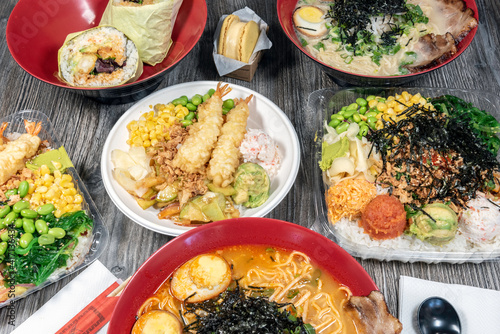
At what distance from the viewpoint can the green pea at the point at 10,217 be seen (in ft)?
7.65

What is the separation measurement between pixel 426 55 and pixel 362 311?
7.14 feet

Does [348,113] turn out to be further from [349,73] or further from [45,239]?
[45,239]

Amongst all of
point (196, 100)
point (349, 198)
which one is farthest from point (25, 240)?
point (349, 198)

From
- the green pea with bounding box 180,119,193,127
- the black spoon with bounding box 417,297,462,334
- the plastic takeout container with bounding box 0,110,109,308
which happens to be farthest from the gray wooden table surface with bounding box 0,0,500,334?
the green pea with bounding box 180,119,193,127

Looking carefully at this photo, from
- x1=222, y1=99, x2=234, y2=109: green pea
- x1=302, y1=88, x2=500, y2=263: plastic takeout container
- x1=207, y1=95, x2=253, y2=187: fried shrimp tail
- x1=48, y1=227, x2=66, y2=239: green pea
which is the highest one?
x1=48, y1=227, x2=66, y2=239: green pea

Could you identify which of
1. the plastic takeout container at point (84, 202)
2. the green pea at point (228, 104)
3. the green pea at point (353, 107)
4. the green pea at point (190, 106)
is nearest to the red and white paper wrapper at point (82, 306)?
the plastic takeout container at point (84, 202)

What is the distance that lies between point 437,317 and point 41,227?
2347mm

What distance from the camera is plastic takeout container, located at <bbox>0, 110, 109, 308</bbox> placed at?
2332 millimetres

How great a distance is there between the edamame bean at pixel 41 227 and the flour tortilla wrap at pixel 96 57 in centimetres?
109

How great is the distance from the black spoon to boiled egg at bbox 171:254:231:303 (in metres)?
1.13

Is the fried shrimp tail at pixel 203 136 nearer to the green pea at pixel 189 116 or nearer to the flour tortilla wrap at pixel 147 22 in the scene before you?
the green pea at pixel 189 116

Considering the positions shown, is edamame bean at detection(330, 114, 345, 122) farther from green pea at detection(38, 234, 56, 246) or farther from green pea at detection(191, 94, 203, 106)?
green pea at detection(38, 234, 56, 246)

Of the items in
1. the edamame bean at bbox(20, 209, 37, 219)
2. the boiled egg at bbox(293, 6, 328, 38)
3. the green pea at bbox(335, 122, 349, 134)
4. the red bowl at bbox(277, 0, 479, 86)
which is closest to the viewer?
the edamame bean at bbox(20, 209, 37, 219)

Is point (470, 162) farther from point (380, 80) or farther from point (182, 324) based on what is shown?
point (182, 324)
